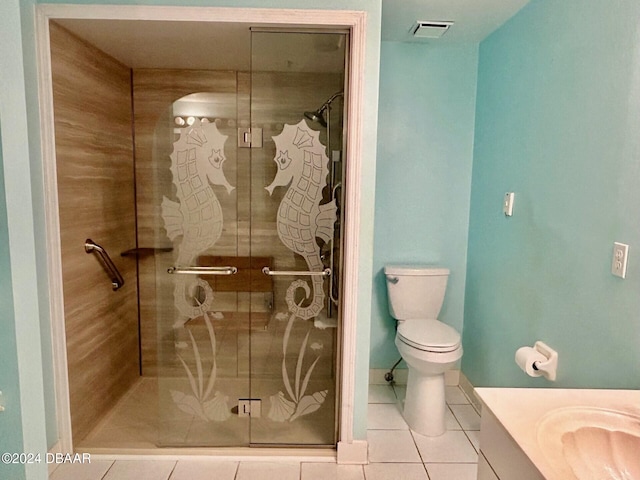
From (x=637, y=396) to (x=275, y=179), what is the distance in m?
1.68

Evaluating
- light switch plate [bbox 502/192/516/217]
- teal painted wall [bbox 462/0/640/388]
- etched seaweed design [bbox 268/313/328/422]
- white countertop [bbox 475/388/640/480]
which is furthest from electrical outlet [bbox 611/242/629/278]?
etched seaweed design [bbox 268/313/328/422]

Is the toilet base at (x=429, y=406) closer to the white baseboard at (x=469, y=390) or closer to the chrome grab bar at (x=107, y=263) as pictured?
the white baseboard at (x=469, y=390)

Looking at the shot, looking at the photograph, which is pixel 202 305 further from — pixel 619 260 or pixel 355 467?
pixel 619 260

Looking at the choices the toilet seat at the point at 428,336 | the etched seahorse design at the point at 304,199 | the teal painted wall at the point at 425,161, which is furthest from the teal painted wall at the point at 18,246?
the teal painted wall at the point at 425,161

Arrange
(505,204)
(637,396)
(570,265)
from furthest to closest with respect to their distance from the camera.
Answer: (505,204), (570,265), (637,396)

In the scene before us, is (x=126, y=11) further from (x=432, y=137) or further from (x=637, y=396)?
(x=637, y=396)

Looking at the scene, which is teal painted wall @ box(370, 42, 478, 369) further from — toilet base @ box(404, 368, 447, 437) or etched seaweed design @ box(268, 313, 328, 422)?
etched seaweed design @ box(268, 313, 328, 422)

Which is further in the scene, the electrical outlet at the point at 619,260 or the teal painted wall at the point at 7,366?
the electrical outlet at the point at 619,260

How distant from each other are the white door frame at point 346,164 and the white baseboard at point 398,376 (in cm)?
92

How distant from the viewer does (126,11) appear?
2020 mm

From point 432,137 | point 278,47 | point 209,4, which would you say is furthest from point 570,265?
point 209,4

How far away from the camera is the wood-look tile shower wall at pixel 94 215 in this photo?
223 cm

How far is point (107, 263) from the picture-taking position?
257cm

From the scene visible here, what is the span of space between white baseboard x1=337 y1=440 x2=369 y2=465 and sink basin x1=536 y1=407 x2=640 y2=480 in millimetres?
1292
